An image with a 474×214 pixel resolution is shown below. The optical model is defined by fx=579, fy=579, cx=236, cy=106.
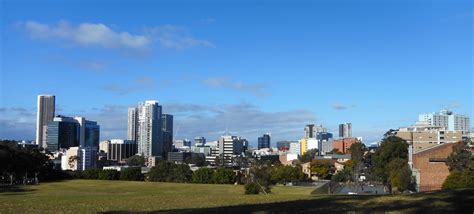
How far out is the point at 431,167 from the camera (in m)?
78.0

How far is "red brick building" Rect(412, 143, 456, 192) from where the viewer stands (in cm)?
7644

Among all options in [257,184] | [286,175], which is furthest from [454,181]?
[286,175]

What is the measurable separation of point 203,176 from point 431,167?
61.8m

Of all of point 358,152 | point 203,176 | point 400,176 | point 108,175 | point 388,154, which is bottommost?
point 108,175

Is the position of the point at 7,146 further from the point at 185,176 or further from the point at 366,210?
the point at 366,210

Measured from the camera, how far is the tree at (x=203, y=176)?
128625 mm

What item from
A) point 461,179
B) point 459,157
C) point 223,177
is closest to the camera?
point 461,179

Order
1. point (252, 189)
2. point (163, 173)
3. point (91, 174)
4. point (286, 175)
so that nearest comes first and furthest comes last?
point (252, 189) < point (163, 173) < point (286, 175) < point (91, 174)

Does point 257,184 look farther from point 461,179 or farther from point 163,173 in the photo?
point 163,173

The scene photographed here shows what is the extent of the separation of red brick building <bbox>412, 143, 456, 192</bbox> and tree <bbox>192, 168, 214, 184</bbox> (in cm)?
5732

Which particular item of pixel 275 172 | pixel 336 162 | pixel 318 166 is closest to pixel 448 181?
pixel 275 172

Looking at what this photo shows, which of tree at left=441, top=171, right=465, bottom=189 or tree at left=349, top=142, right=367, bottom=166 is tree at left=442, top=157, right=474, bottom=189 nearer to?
tree at left=441, top=171, right=465, bottom=189

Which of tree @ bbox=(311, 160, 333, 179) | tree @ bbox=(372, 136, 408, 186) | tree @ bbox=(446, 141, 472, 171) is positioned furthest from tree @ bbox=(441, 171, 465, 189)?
tree @ bbox=(311, 160, 333, 179)

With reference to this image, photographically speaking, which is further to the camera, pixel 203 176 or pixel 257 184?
pixel 203 176
